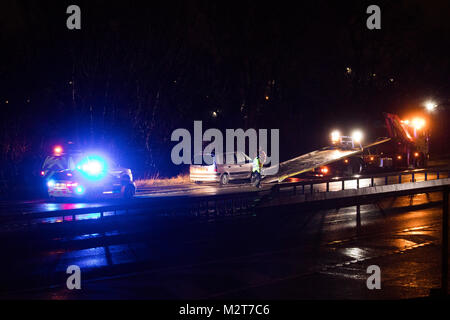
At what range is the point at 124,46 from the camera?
29625 millimetres

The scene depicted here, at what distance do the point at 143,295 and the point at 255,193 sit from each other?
8.81 metres

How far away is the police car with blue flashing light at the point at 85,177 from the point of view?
59.6 feet

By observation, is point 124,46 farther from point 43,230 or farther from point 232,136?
point 43,230

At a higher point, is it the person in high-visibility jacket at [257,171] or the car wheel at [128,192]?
the person in high-visibility jacket at [257,171]

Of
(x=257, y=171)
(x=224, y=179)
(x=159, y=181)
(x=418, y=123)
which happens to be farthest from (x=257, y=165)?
(x=418, y=123)

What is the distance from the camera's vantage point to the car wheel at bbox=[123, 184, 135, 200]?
63.7 ft

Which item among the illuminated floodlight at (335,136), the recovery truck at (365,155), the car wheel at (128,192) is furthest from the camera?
the illuminated floodlight at (335,136)

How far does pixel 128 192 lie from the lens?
1955cm

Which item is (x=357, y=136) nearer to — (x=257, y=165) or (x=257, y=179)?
(x=257, y=165)

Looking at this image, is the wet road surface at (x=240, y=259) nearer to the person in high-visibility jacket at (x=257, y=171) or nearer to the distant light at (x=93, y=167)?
the distant light at (x=93, y=167)

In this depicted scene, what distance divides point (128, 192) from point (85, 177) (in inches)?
71.8

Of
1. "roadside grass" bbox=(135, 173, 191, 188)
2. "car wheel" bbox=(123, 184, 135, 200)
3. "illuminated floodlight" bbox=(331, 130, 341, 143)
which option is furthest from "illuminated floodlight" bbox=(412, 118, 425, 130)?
"car wheel" bbox=(123, 184, 135, 200)

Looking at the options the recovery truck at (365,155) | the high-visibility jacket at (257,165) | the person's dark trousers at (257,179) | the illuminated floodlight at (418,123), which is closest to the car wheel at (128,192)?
the person's dark trousers at (257,179)

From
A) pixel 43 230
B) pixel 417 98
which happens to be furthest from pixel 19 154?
pixel 417 98
